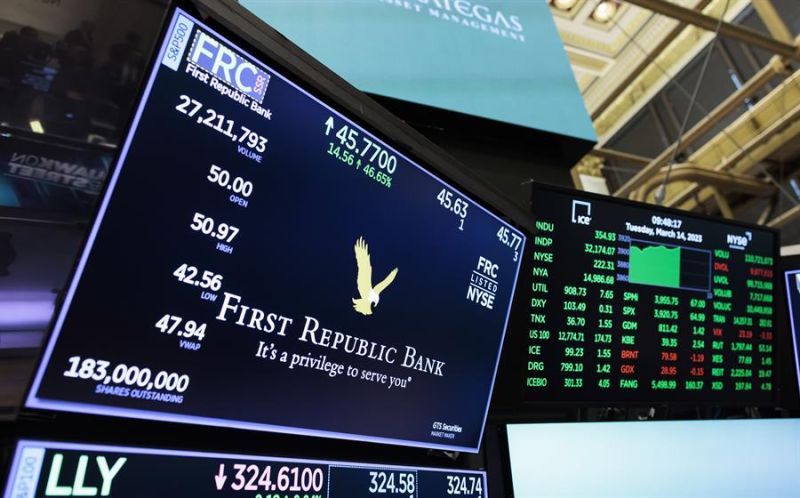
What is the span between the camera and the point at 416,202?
1.39 metres

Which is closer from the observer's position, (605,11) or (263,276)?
(263,276)

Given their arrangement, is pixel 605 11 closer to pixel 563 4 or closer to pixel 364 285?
pixel 563 4

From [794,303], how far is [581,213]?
3.24 feet

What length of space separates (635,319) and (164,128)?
151cm

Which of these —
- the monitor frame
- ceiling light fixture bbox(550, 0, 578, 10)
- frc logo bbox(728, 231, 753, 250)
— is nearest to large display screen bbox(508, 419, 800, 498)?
the monitor frame

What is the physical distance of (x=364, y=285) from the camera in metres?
1.27

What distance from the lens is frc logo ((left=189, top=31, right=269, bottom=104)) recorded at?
988mm

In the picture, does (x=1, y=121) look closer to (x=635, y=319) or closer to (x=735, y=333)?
(x=635, y=319)

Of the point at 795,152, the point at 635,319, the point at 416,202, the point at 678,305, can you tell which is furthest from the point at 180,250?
the point at 795,152

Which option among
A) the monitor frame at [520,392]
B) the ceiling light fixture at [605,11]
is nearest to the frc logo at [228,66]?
the monitor frame at [520,392]

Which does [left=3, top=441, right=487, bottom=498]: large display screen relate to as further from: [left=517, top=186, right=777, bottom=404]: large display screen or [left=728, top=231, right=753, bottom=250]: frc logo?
[left=728, top=231, right=753, bottom=250]: frc logo

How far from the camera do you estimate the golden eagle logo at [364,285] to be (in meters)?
1.26

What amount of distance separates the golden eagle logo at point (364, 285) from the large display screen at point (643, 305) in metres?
0.63

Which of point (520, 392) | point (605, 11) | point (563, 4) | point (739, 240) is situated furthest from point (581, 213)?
point (605, 11)
